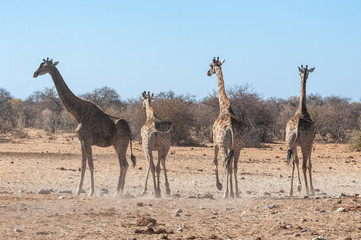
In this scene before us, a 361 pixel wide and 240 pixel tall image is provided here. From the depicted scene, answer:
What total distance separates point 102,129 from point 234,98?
17.9m

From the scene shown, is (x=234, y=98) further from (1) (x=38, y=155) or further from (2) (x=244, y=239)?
(2) (x=244, y=239)

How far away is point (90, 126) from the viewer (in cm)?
1157

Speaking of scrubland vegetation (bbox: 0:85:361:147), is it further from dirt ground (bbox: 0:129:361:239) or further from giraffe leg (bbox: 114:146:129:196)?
giraffe leg (bbox: 114:146:129:196)

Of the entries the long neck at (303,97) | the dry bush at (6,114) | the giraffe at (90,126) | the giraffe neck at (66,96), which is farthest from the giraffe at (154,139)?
the dry bush at (6,114)

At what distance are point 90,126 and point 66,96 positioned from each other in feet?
3.12

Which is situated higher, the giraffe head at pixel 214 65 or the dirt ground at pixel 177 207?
the giraffe head at pixel 214 65

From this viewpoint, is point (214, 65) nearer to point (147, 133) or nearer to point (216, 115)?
point (147, 133)

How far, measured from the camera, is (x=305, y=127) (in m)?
12.1

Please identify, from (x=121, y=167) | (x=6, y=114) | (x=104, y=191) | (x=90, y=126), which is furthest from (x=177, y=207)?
(x=6, y=114)

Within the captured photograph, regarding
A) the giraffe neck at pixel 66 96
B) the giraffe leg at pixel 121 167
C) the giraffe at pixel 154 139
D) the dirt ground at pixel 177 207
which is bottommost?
the dirt ground at pixel 177 207

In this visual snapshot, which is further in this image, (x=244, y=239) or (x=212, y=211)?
(x=212, y=211)

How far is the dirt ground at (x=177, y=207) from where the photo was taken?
25.0 ft

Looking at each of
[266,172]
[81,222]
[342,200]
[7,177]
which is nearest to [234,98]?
[266,172]

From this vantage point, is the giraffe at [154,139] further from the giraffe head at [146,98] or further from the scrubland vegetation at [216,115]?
the scrubland vegetation at [216,115]
